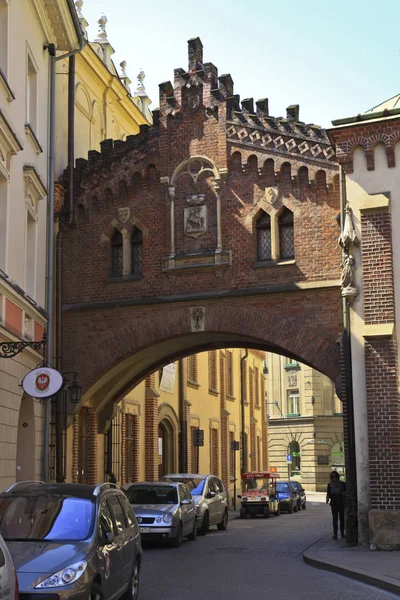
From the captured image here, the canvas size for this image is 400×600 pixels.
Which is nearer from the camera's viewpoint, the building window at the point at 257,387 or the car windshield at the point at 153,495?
the car windshield at the point at 153,495

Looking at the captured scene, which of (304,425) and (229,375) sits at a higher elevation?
(229,375)

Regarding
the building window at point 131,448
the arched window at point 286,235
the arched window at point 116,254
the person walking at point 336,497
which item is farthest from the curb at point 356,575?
the building window at point 131,448

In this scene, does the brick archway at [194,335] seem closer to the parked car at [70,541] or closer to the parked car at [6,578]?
the parked car at [70,541]

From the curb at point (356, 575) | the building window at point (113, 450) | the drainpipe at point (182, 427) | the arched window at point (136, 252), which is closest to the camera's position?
the curb at point (356, 575)

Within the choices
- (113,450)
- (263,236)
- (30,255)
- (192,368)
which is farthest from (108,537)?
(192,368)

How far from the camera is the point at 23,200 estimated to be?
19469 millimetres

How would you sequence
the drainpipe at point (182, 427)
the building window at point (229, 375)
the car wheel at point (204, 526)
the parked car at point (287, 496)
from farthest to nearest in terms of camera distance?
1. the building window at point (229, 375)
2. the parked car at point (287, 496)
3. the drainpipe at point (182, 427)
4. the car wheel at point (204, 526)

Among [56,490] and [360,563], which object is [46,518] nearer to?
[56,490]

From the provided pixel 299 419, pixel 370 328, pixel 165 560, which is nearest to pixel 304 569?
pixel 165 560

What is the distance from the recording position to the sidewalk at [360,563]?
13141 millimetres

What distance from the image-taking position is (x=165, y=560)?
658 inches

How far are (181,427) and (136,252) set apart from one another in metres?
12.3

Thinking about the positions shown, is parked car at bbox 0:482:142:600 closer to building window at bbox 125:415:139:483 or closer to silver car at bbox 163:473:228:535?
silver car at bbox 163:473:228:535

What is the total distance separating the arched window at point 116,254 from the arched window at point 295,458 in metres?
44.0
